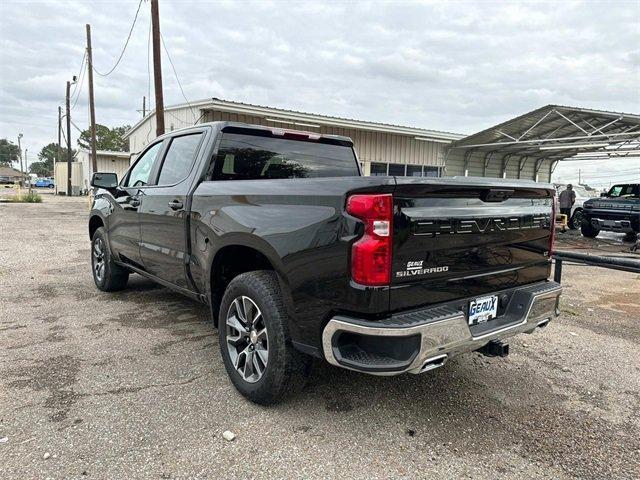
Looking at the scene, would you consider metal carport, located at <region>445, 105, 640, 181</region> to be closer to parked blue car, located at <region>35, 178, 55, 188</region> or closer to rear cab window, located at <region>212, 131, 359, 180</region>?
rear cab window, located at <region>212, 131, 359, 180</region>

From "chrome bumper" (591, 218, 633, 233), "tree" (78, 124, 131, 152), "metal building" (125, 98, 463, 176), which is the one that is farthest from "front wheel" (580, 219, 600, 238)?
"tree" (78, 124, 131, 152)

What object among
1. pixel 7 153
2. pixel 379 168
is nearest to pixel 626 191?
pixel 379 168

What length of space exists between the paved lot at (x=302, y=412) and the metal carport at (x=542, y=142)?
39.8ft

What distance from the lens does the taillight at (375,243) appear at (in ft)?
7.56

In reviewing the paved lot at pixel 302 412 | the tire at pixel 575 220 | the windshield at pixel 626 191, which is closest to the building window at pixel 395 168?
the tire at pixel 575 220

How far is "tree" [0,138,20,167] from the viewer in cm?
12225

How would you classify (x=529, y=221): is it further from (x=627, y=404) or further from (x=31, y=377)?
(x=31, y=377)

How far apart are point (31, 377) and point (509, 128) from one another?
1706 cm

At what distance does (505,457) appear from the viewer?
2.57m

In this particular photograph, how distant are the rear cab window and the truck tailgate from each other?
1.83 meters

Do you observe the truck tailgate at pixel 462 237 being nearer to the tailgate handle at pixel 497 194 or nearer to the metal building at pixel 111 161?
the tailgate handle at pixel 497 194

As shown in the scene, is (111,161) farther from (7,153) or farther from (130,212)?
(7,153)

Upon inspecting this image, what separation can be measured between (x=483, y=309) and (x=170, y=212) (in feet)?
8.83

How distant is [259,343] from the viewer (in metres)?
3.04
